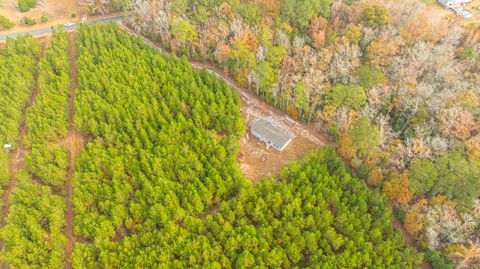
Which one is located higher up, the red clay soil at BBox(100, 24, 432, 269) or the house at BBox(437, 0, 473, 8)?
the house at BBox(437, 0, 473, 8)

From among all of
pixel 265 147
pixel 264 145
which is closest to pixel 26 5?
pixel 264 145

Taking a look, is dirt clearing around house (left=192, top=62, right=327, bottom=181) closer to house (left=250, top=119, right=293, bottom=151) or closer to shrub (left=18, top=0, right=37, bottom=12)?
house (left=250, top=119, right=293, bottom=151)

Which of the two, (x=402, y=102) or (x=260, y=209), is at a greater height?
(x=402, y=102)

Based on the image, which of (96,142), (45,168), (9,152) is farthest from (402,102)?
(9,152)

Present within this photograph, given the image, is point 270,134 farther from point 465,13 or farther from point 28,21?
point 28,21

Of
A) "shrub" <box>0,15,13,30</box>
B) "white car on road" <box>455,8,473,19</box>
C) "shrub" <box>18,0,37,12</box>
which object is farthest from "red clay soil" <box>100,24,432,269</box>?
"shrub" <box>18,0,37,12</box>

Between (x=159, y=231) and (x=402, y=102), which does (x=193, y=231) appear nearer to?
(x=159, y=231)

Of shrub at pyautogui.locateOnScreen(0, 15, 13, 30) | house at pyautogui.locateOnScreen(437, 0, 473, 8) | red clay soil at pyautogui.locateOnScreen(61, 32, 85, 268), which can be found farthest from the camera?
house at pyautogui.locateOnScreen(437, 0, 473, 8)

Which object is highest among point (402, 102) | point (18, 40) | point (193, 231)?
point (18, 40)
